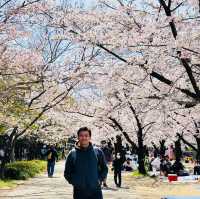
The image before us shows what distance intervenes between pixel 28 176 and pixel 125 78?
12726 mm

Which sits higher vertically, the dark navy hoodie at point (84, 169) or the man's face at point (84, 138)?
the man's face at point (84, 138)

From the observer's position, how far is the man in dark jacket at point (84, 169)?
6.55m

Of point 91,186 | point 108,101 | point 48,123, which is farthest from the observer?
point 48,123

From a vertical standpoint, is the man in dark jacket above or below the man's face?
below

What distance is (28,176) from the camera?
86.7 feet

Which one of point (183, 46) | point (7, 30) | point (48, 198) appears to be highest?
point (7, 30)

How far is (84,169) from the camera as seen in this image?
659cm

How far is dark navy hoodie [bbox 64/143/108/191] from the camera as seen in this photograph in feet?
21.5

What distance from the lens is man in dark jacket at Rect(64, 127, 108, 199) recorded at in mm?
6555

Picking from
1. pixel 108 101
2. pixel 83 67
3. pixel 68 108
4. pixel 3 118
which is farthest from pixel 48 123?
pixel 83 67

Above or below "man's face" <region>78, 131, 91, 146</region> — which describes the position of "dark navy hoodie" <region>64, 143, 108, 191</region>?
below

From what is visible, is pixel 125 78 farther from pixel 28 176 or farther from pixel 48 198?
pixel 28 176

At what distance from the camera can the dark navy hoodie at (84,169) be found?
6562 millimetres

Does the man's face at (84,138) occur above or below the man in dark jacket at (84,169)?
above
